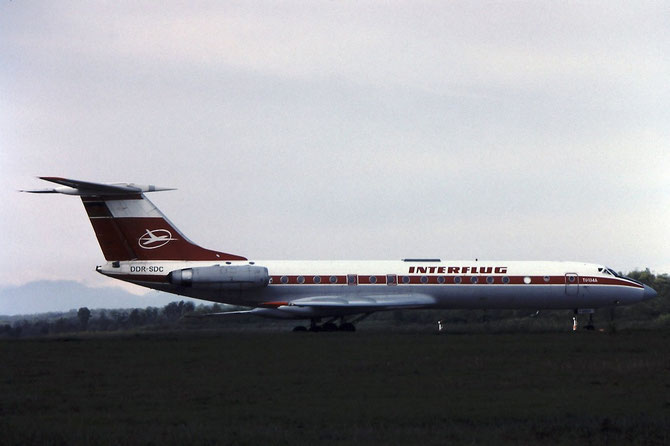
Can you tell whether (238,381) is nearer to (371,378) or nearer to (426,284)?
(371,378)

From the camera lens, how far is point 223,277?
125 ft

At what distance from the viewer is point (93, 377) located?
19984 millimetres

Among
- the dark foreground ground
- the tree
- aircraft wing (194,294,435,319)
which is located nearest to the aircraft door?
aircraft wing (194,294,435,319)

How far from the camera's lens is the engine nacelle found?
37.8 meters

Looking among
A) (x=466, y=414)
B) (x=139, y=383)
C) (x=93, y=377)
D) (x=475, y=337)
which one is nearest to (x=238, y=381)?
(x=139, y=383)

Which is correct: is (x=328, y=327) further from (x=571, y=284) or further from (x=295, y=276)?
(x=571, y=284)

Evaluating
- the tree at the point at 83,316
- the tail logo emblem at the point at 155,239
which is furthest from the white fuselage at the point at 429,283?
the tree at the point at 83,316

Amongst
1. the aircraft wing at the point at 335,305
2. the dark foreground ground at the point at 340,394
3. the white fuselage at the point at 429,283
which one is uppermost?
the white fuselage at the point at 429,283

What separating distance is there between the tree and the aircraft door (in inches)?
884

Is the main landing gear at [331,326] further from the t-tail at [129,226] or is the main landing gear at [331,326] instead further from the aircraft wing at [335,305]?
the t-tail at [129,226]

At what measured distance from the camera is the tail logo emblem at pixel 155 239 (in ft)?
127

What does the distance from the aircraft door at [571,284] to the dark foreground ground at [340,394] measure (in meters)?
13.0

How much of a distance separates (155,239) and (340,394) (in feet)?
76.8

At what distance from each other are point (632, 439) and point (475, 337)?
758 inches
